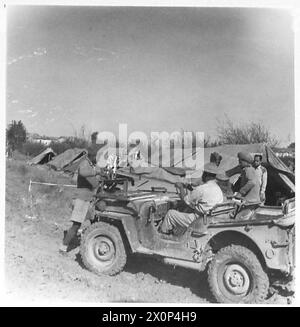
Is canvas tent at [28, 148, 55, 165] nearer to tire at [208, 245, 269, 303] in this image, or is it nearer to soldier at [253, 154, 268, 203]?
soldier at [253, 154, 268, 203]

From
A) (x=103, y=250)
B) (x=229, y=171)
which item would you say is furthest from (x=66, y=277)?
(x=229, y=171)

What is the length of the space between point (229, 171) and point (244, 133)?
60 cm

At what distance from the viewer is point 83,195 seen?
553 cm

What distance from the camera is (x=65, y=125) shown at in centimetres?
607

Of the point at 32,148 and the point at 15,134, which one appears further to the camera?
the point at 32,148

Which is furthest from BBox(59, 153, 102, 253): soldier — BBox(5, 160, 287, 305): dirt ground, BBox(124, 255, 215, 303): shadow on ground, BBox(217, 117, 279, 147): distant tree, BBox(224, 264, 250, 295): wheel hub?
BBox(224, 264, 250, 295): wheel hub

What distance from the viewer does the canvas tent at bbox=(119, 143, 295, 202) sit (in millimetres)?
5527

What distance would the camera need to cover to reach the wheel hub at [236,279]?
4262 mm

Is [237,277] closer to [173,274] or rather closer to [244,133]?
[173,274]

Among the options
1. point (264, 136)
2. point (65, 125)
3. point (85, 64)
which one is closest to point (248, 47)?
point (264, 136)

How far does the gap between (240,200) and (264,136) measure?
1474 millimetres
